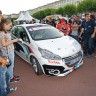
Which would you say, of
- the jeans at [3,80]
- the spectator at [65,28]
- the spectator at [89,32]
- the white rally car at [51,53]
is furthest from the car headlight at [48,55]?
the spectator at [65,28]

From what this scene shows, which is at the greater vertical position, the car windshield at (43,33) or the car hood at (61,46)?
the car windshield at (43,33)

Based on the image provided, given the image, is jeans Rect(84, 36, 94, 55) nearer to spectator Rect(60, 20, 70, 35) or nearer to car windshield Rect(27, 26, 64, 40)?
car windshield Rect(27, 26, 64, 40)

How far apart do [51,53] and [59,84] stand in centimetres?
87

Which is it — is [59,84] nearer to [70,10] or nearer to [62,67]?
[62,67]

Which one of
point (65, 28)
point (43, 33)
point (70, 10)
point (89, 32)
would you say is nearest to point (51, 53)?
point (43, 33)

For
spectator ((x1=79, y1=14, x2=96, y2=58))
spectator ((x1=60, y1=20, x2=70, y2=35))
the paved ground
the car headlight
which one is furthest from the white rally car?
spectator ((x1=60, y1=20, x2=70, y2=35))

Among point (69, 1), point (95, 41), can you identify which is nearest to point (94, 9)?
point (95, 41)

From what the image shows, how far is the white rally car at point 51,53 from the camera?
535 cm

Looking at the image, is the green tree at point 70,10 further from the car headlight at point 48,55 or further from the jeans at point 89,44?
the car headlight at point 48,55

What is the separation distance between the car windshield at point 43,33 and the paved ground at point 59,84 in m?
1.13

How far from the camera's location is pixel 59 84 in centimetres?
512

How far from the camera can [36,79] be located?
5.57 meters

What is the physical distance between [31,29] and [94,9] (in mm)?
54860

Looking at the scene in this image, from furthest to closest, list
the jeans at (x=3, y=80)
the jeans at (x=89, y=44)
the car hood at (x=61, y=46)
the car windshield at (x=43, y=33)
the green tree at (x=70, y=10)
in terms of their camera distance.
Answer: the green tree at (x=70, y=10)
the jeans at (x=89, y=44)
the car windshield at (x=43, y=33)
the car hood at (x=61, y=46)
the jeans at (x=3, y=80)
